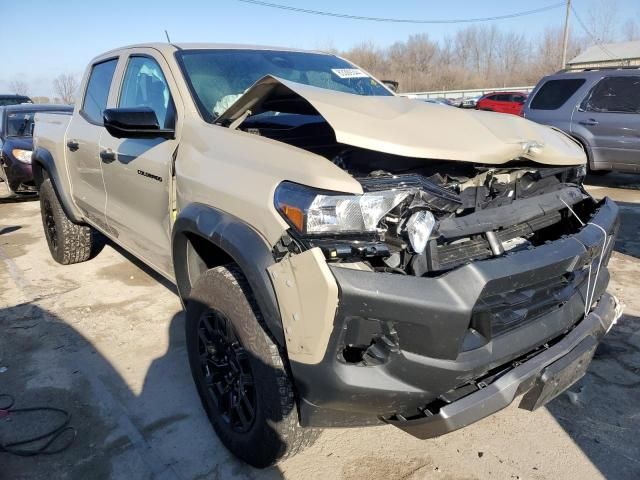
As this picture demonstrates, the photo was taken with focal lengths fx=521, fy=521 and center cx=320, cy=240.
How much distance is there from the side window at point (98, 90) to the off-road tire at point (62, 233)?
41.3 inches

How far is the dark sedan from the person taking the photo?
27.9 ft

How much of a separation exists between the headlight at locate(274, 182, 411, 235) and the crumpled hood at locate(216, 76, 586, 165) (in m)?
0.21

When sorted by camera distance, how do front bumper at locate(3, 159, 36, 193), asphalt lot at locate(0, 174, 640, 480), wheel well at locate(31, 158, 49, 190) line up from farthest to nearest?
1. front bumper at locate(3, 159, 36, 193)
2. wheel well at locate(31, 158, 49, 190)
3. asphalt lot at locate(0, 174, 640, 480)

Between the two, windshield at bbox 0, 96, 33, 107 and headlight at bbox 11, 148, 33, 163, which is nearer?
headlight at bbox 11, 148, 33, 163

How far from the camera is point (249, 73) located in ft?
10.4

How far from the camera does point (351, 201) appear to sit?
1.83 metres

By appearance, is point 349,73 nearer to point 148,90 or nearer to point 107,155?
point 148,90

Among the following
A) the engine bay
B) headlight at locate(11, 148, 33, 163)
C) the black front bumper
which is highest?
the engine bay

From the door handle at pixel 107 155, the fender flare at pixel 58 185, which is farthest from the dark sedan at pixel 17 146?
the door handle at pixel 107 155

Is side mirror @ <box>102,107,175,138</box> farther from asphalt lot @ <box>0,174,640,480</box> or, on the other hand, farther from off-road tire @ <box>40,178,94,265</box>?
off-road tire @ <box>40,178,94,265</box>

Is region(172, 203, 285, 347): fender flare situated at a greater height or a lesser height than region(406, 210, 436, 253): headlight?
lesser

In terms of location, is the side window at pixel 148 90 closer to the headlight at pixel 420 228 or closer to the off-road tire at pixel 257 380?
the off-road tire at pixel 257 380

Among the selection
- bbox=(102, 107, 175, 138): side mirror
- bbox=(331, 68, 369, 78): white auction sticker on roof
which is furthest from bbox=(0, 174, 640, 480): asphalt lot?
bbox=(331, 68, 369, 78): white auction sticker on roof

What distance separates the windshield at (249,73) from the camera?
9.50ft
